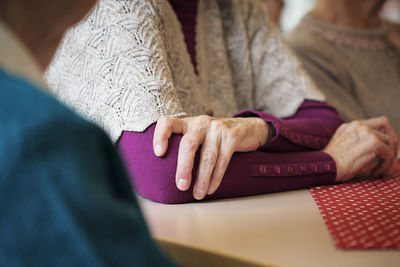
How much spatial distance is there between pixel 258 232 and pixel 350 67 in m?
1.29

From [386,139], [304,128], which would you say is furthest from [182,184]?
[386,139]

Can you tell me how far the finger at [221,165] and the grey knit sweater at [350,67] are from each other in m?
0.94

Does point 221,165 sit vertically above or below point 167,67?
below

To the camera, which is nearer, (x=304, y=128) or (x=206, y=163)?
(x=206, y=163)

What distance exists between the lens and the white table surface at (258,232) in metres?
0.54

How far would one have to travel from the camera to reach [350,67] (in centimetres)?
173

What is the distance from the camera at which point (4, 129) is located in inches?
11.9

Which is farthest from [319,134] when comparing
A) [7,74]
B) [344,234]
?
[7,74]

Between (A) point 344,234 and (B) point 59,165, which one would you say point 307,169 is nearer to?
(A) point 344,234

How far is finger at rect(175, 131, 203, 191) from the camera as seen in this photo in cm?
76

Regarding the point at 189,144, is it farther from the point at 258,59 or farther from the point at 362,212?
the point at 258,59

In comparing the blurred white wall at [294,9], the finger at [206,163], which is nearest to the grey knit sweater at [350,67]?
the finger at [206,163]

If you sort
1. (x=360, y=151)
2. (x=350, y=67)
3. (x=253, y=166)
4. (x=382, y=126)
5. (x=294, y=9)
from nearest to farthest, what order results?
1. (x=253, y=166)
2. (x=360, y=151)
3. (x=382, y=126)
4. (x=350, y=67)
5. (x=294, y=9)

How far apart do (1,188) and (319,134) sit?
0.92 metres
